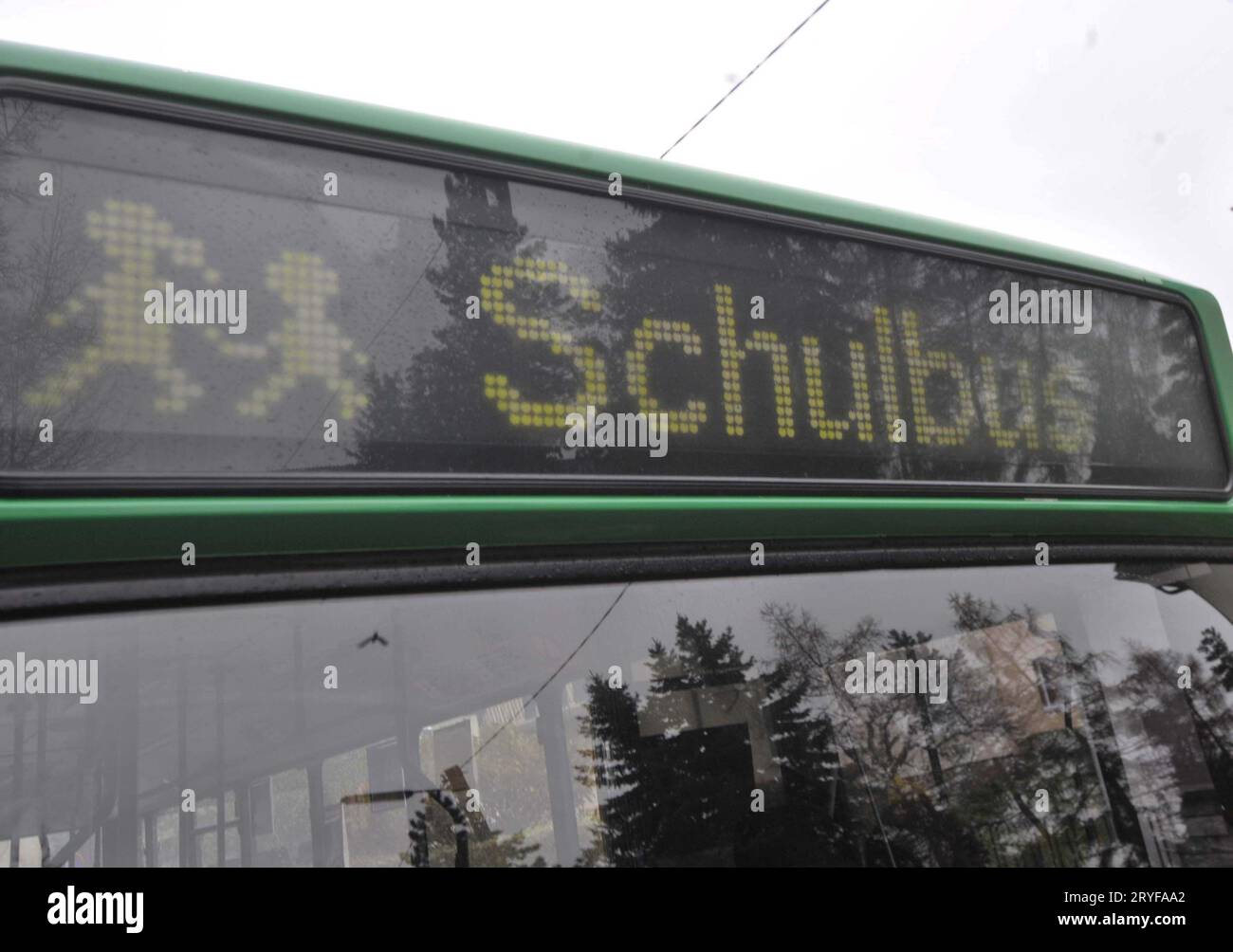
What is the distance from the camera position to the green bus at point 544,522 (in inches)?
72.7

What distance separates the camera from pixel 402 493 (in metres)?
2.06

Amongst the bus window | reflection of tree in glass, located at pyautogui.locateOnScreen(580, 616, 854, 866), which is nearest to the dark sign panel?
the bus window

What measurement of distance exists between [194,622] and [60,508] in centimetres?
27

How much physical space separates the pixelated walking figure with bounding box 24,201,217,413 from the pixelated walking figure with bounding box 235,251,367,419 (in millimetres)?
142

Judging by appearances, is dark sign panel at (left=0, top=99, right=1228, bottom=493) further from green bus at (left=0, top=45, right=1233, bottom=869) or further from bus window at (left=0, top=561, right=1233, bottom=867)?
bus window at (left=0, top=561, right=1233, bottom=867)

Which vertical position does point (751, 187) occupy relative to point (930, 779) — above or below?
above

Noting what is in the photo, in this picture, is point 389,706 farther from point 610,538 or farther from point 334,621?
point 610,538

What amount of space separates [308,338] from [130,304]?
0.94 ft

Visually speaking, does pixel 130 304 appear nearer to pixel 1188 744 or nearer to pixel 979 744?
pixel 979 744

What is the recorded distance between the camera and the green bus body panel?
1847 millimetres

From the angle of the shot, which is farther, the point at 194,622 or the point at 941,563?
the point at 941,563

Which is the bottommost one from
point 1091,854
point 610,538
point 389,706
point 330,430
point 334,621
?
point 1091,854

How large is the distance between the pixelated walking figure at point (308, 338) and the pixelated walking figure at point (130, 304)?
142mm
